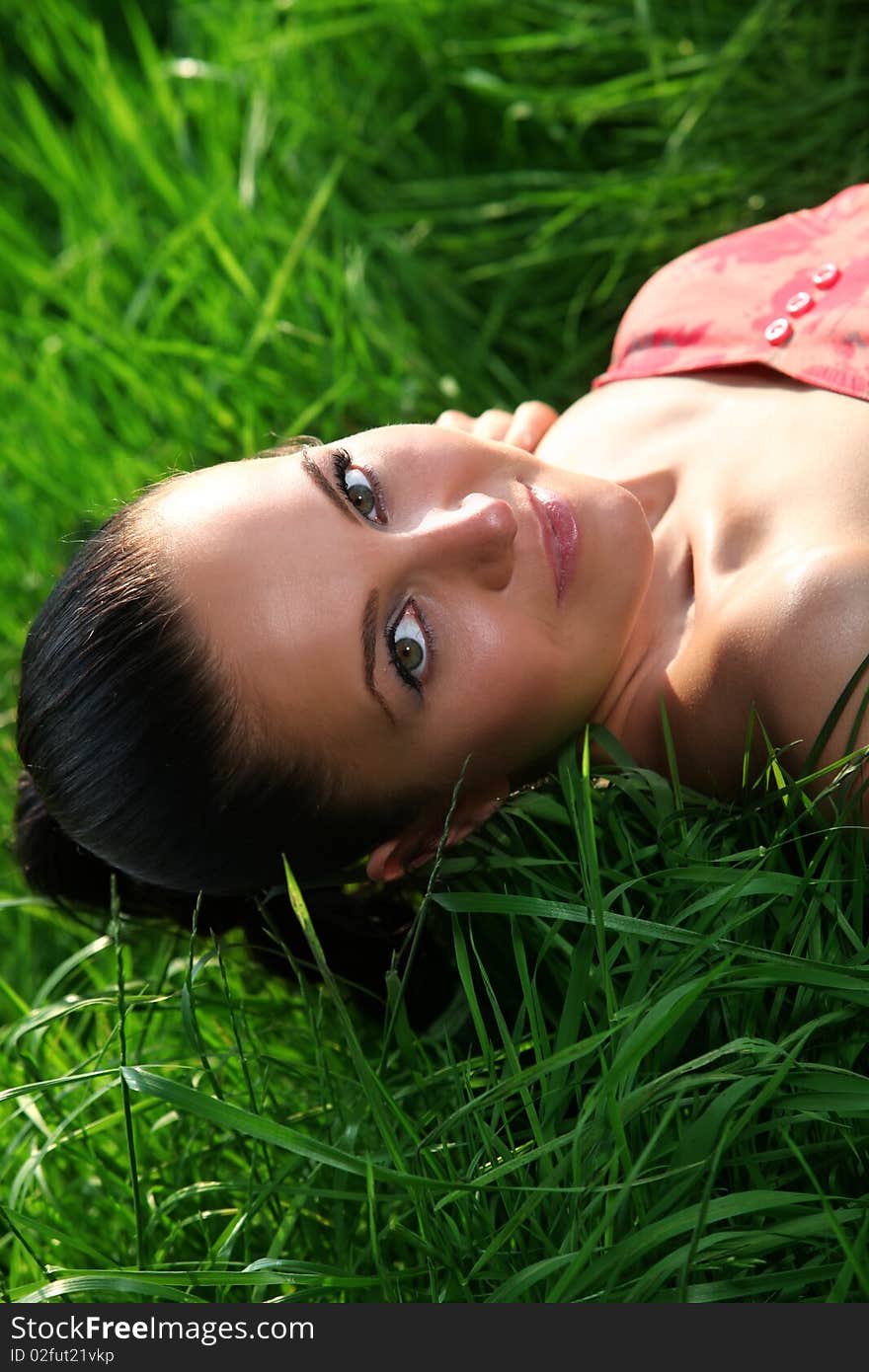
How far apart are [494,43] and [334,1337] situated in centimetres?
223

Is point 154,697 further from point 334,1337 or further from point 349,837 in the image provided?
point 334,1337

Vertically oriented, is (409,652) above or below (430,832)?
above

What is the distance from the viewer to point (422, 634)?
4.79 ft

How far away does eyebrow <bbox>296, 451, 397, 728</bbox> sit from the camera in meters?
1.42

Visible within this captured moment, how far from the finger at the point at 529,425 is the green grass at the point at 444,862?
0.40 meters

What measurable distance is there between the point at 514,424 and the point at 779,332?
42 cm

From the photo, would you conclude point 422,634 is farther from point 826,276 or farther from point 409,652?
point 826,276

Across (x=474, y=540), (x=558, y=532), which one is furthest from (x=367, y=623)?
(x=558, y=532)

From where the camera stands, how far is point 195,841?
4.93 ft

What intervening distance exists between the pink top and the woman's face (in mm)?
307

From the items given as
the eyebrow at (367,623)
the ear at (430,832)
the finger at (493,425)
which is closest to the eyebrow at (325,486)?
the eyebrow at (367,623)

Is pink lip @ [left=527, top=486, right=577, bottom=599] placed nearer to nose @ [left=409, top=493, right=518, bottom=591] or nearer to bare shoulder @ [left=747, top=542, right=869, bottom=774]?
nose @ [left=409, top=493, right=518, bottom=591]

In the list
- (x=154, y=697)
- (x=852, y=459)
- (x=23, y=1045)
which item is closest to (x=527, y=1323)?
(x=154, y=697)

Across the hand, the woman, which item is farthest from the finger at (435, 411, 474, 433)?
the woman
